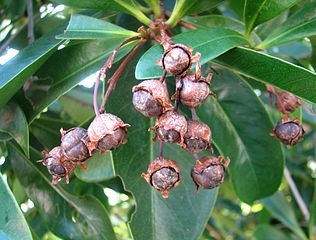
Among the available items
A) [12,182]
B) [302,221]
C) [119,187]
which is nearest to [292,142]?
[119,187]

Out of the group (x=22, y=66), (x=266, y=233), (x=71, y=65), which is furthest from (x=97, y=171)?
(x=266, y=233)

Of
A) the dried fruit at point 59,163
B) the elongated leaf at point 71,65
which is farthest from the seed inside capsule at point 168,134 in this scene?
Answer: the elongated leaf at point 71,65

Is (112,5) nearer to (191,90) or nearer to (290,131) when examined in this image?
(191,90)

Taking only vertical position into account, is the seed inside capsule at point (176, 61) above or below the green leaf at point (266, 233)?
above

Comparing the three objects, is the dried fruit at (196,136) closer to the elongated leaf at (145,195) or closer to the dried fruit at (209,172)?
the dried fruit at (209,172)

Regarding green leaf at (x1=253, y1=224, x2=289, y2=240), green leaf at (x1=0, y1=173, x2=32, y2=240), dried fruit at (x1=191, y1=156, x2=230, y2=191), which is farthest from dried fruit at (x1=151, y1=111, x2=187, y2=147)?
green leaf at (x1=253, y1=224, x2=289, y2=240)
